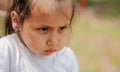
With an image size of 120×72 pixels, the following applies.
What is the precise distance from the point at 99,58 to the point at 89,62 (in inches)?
5.4

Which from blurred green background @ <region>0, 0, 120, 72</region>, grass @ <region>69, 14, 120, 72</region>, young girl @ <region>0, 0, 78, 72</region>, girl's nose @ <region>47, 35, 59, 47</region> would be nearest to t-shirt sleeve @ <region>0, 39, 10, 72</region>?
young girl @ <region>0, 0, 78, 72</region>

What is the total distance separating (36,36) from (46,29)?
0.05m

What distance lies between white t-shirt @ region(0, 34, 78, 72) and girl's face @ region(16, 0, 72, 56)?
73mm

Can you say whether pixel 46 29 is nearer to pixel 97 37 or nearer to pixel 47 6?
pixel 47 6

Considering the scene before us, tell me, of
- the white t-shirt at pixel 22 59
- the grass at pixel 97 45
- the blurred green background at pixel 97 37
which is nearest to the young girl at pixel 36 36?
the white t-shirt at pixel 22 59

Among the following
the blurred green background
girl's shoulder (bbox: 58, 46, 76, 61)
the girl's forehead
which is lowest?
the blurred green background

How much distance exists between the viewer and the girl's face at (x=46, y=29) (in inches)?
58.1

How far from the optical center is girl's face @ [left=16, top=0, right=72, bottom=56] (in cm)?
148

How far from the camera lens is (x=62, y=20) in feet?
4.93

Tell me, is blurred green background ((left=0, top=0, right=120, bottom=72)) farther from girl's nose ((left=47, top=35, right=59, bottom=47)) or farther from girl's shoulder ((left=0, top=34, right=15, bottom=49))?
girl's nose ((left=47, top=35, right=59, bottom=47))

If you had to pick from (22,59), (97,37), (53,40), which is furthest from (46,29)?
(97,37)

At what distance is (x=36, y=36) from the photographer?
1519 millimetres

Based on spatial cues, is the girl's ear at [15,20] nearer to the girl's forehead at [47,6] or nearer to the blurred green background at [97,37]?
the girl's forehead at [47,6]

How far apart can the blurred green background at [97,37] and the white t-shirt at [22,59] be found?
47.0 inches
